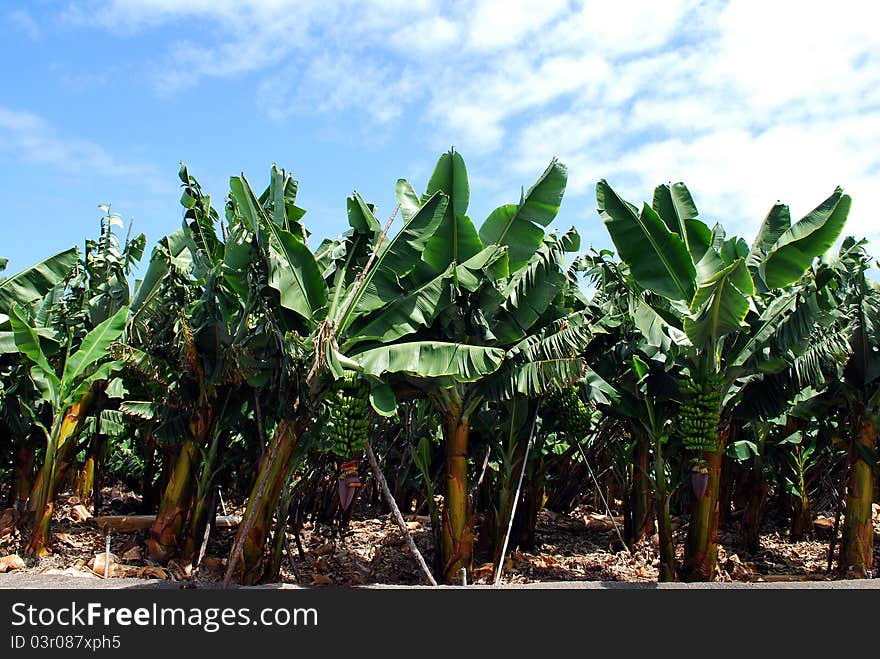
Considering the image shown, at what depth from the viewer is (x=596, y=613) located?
5.34 metres

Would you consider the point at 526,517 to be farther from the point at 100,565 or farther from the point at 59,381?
the point at 59,381

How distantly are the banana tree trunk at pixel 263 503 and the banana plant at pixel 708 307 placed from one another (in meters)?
3.99

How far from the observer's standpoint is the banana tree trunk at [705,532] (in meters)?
7.81

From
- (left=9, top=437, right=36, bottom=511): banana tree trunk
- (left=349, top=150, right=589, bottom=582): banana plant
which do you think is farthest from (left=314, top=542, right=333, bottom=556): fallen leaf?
(left=9, top=437, right=36, bottom=511): banana tree trunk

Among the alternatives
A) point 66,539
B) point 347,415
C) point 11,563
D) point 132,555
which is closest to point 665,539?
point 347,415

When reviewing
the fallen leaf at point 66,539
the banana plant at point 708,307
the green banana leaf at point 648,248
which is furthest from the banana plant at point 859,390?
the fallen leaf at point 66,539

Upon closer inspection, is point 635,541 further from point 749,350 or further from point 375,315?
point 375,315

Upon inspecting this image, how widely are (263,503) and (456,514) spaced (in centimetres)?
218

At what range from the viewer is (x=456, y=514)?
8.09 m

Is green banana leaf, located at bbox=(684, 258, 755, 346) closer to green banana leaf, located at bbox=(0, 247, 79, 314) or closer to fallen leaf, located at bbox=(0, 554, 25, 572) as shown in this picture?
green banana leaf, located at bbox=(0, 247, 79, 314)

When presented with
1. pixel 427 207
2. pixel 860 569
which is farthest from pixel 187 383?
pixel 860 569

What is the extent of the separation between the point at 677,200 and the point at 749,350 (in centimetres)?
216

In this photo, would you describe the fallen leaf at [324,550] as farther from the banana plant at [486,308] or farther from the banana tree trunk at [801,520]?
the banana tree trunk at [801,520]

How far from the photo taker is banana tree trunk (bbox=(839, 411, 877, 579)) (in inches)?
346
